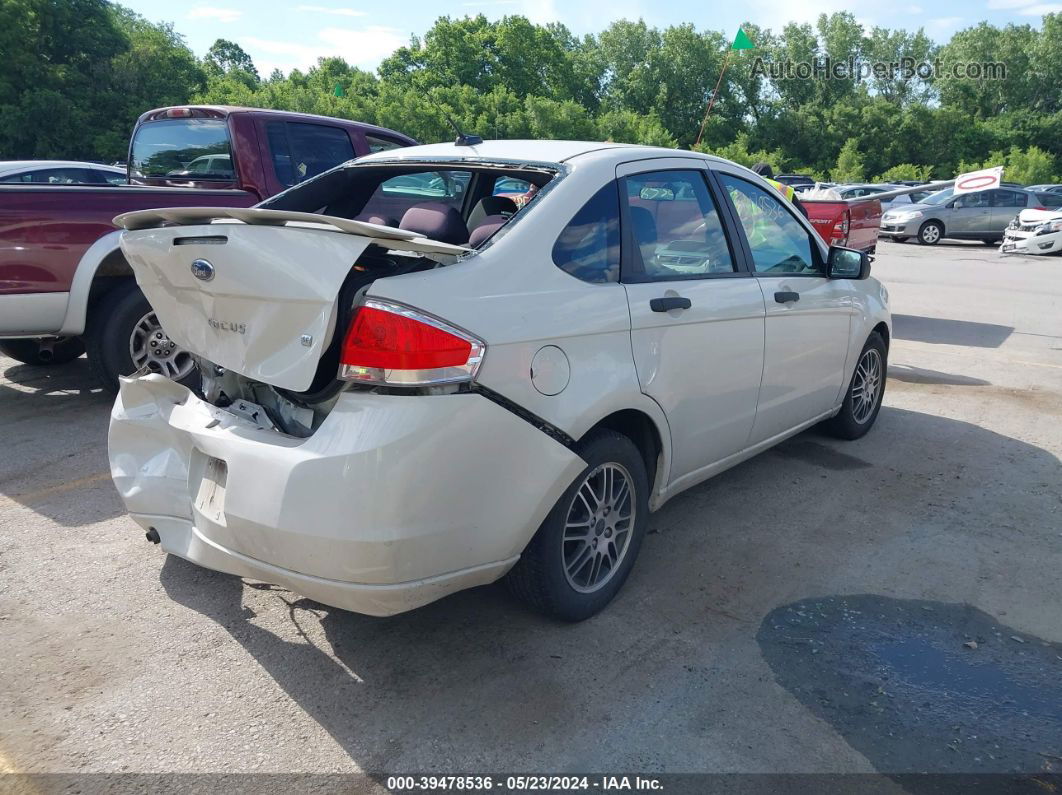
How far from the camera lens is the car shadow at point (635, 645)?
8.93 feet

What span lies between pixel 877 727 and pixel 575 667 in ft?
3.37

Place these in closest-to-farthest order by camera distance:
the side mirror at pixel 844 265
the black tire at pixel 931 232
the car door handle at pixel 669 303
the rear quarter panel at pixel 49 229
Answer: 1. the car door handle at pixel 669 303
2. the side mirror at pixel 844 265
3. the rear quarter panel at pixel 49 229
4. the black tire at pixel 931 232

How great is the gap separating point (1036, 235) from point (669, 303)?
68.7ft

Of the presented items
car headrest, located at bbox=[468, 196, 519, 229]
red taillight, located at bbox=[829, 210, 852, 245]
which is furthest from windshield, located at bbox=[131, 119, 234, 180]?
red taillight, located at bbox=[829, 210, 852, 245]

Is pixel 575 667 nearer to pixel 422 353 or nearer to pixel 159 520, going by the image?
pixel 422 353

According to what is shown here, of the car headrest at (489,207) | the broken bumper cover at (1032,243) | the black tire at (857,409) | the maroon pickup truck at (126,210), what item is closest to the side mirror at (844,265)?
the black tire at (857,409)

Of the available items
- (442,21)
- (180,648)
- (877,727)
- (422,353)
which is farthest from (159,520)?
(442,21)

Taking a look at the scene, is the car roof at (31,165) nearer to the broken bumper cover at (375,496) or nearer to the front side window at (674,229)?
the broken bumper cover at (375,496)

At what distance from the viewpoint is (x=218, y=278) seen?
286 cm

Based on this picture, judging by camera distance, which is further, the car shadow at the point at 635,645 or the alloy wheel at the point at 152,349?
the alloy wheel at the point at 152,349

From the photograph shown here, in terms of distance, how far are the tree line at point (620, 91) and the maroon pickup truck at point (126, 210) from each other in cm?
3024

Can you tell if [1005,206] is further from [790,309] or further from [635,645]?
[635,645]

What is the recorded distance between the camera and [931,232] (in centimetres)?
2433

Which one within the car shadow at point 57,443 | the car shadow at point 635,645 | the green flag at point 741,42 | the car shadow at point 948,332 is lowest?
the car shadow at point 948,332
